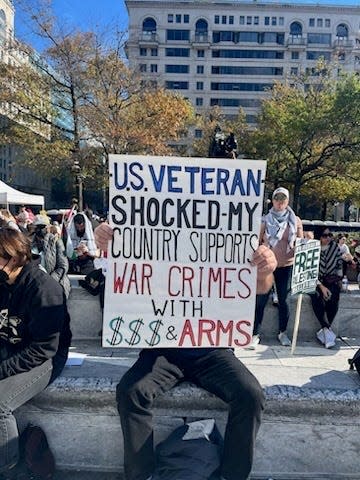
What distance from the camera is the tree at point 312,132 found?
964 inches

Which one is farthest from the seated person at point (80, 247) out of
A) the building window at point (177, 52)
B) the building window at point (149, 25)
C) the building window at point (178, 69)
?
the building window at point (149, 25)

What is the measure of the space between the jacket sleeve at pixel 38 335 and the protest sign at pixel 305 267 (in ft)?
8.01

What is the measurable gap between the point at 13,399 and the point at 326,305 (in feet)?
11.5

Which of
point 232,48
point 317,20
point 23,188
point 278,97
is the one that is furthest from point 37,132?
point 317,20

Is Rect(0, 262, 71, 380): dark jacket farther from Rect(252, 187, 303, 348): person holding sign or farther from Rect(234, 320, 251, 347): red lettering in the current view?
Rect(252, 187, 303, 348): person holding sign

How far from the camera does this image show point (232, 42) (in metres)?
81.3

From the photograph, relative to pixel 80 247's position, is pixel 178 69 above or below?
above

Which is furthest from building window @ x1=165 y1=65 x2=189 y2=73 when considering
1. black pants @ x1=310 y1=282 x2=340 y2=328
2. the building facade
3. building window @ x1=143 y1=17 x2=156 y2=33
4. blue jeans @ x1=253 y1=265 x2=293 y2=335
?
black pants @ x1=310 y1=282 x2=340 y2=328

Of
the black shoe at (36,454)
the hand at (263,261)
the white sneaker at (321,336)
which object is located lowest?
the black shoe at (36,454)

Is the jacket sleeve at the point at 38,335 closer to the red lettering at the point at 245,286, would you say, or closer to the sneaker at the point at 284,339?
the red lettering at the point at 245,286

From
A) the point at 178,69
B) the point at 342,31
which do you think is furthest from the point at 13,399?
the point at 342,31

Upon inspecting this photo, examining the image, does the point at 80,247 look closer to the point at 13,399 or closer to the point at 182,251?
the point at 182,251

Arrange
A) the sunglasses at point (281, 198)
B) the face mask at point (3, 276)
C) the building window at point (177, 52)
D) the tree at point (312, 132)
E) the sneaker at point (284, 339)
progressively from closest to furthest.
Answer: the face mask at point (3, 276) < the sneaker at point (284, 339) < the sunglasses at point (281, 198) < the tree at point (312, 132) < the building window at point (177, 52)

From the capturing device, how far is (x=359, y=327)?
5277 millimetres
